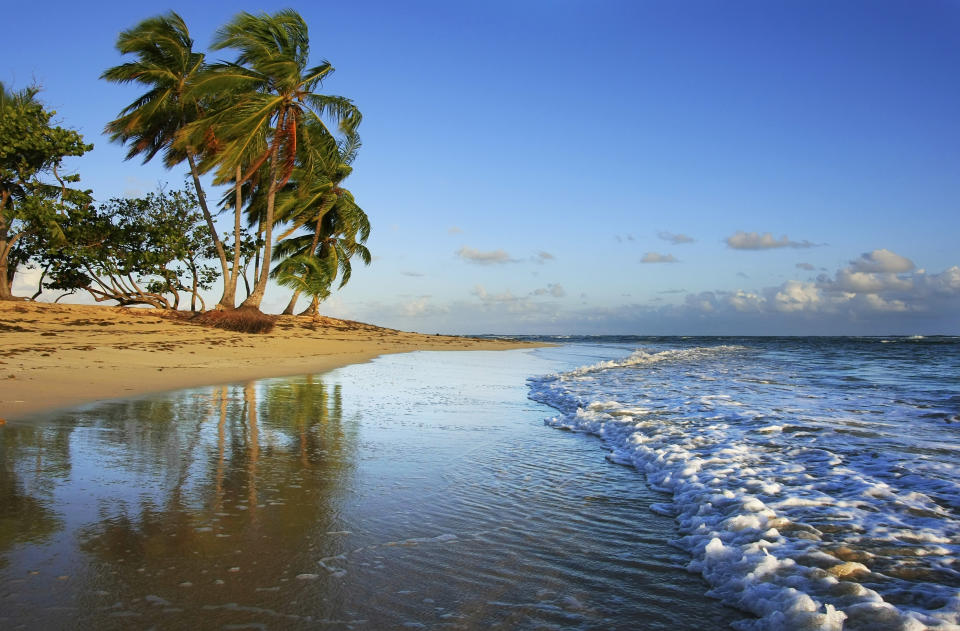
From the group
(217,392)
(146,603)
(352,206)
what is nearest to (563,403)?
(217,392)

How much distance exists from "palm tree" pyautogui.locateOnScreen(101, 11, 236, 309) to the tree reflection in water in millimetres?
18092

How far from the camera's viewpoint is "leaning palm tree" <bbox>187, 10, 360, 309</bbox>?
1988 centimetres

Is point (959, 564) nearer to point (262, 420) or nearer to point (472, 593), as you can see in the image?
point (472, 593)

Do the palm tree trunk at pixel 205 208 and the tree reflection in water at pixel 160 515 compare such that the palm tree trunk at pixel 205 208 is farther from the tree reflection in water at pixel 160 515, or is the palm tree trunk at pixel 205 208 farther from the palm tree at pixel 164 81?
the tree reflection in water at pixel 160 515

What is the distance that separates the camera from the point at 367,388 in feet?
33.0

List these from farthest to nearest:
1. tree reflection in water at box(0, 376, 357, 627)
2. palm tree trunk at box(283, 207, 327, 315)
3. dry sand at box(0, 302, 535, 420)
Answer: palm tree trunk at box(283, 207, 327, 315)
dry sand at box(0, 302, 535, 420)
tree reflection in water at box(0, 376, 357, 627)

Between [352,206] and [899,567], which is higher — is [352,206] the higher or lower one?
the higher one

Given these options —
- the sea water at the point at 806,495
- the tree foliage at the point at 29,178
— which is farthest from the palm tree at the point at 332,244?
the sea water at the point at 806,495

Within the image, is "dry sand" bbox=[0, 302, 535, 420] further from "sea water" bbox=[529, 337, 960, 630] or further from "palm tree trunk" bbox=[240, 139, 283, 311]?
"sea water" bbox=[529, 337, 960, 630]

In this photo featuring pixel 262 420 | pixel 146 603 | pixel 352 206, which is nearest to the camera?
pixel 146 603

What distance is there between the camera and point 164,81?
2183cm

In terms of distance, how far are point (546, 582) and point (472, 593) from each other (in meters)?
0.35

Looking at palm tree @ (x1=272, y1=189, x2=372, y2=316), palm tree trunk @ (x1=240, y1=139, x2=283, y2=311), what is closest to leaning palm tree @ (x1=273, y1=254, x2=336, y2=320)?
palm tree @ (x1=272, y1=189, x2=372, y2=316)

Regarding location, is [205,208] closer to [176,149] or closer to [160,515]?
[176,149]
